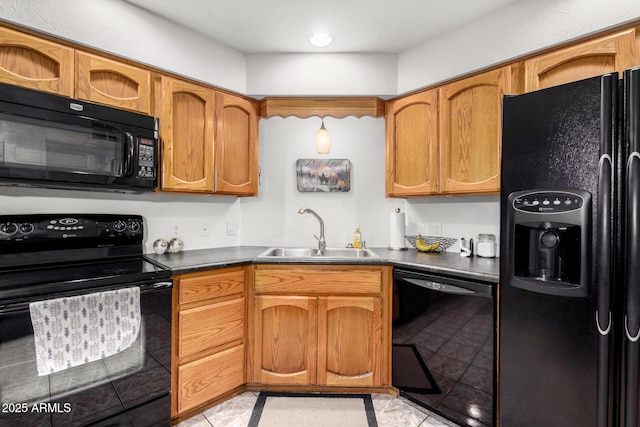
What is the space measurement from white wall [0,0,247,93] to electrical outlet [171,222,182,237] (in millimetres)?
1060

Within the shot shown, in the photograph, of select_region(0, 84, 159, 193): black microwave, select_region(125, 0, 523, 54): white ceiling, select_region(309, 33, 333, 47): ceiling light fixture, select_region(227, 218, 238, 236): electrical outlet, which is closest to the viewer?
select_region(0, 84, 159, 193): black microwave

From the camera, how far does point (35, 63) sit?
163 cm

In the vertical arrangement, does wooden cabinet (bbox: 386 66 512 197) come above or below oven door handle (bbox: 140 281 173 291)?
above

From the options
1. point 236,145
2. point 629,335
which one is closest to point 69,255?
point 236,145

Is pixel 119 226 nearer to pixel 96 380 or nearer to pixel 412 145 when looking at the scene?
pixel 96 380

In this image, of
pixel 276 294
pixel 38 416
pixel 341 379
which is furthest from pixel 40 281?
pixel 341 379

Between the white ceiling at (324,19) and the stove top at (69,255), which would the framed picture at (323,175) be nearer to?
the white ceiling at (324,19)

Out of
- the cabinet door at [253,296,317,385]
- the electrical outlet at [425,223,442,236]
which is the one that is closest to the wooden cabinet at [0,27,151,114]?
the cabinet door at [253,296,317,385]

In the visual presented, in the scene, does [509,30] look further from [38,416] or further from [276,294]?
[38,416]

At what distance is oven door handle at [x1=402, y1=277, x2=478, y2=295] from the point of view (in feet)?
5.53

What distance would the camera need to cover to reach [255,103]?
2.59m

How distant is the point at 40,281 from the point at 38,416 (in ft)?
1.79

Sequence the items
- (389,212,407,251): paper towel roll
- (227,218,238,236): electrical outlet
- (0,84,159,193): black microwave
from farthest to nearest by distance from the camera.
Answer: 1. (227,218,238,236): electrical outlet
2. (389,212,407,251): paper towel roll
3. (0,84,159,193): black microwave

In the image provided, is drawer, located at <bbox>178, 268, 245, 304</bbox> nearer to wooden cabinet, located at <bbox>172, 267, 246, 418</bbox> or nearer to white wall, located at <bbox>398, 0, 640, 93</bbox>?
wooden cabinet, located at <bbox>172, 267, 246, 418</bbox>
